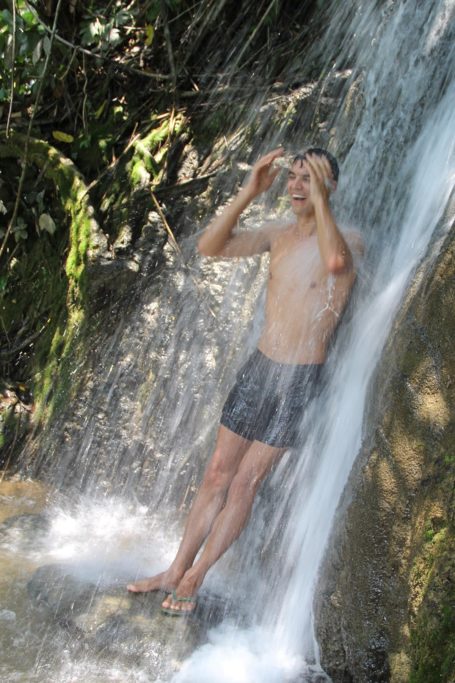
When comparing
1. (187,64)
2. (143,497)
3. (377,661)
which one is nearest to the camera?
(377,661)

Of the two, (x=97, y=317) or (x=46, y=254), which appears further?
(x=46, y=254)

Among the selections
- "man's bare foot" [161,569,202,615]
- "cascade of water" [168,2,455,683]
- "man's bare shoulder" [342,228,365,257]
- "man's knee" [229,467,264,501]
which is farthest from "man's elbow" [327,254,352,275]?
"man's bare foot" [161,569,202,615]

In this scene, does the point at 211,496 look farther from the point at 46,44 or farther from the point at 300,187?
the point at 46,44

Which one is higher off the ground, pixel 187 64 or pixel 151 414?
pixel 187 64

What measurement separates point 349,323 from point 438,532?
1.31 m

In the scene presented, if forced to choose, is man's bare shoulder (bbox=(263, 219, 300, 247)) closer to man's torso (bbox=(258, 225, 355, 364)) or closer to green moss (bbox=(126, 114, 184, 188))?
man's torso (bbox=(258, 225, 355, 364))

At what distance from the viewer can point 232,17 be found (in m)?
5.46

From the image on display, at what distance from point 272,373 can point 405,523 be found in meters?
1.10

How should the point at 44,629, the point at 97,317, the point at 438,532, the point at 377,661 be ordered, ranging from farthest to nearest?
1. the point at 97,317
2. the point at 44,629
3. the point at 377,661
4. the point at 438,532

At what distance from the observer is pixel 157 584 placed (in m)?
3.66

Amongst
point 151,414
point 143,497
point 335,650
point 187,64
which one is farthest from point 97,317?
point 335,650

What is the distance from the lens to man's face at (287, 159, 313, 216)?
144 inches

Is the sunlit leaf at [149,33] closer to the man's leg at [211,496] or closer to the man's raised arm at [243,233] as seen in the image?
the man's raised arm at [243,233]

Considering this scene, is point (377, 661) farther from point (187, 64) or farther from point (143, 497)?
point (187, 64)
